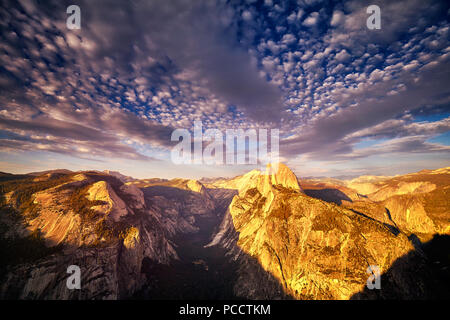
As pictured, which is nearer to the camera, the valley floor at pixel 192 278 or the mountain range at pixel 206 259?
the mountain range at pixel 206 259

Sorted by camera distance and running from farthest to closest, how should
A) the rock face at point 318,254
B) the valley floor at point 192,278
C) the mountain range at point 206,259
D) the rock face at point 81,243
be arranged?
the valley floor at point 192,278
the rock face at point 318,254
the mountain range at point 206,259
the rock face at point 81,243

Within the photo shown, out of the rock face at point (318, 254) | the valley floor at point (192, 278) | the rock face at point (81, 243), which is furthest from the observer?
the valley floor at point (192, 278)

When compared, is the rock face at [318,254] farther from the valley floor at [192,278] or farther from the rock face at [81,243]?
the rock face at [81,243]

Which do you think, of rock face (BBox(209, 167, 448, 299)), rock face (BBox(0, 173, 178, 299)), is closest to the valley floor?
rock face (BBox(0, 173, 178, 299))

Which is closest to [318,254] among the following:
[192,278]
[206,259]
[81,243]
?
[192,278]

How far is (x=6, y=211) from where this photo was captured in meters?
44.4

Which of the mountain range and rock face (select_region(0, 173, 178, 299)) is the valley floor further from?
rock face (select_region(0, 173, 178, 299))

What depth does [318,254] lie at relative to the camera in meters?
45.2

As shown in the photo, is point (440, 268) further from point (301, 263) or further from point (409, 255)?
point (301, 263)

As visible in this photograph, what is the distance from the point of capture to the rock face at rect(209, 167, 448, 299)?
37.4 m

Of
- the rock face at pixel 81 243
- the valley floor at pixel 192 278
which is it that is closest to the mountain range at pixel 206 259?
the rock face at pixel 81 243

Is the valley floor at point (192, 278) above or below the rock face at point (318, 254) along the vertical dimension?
below

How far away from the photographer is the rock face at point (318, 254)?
37375mm

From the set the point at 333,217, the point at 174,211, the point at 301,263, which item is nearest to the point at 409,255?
the point at 333,217
